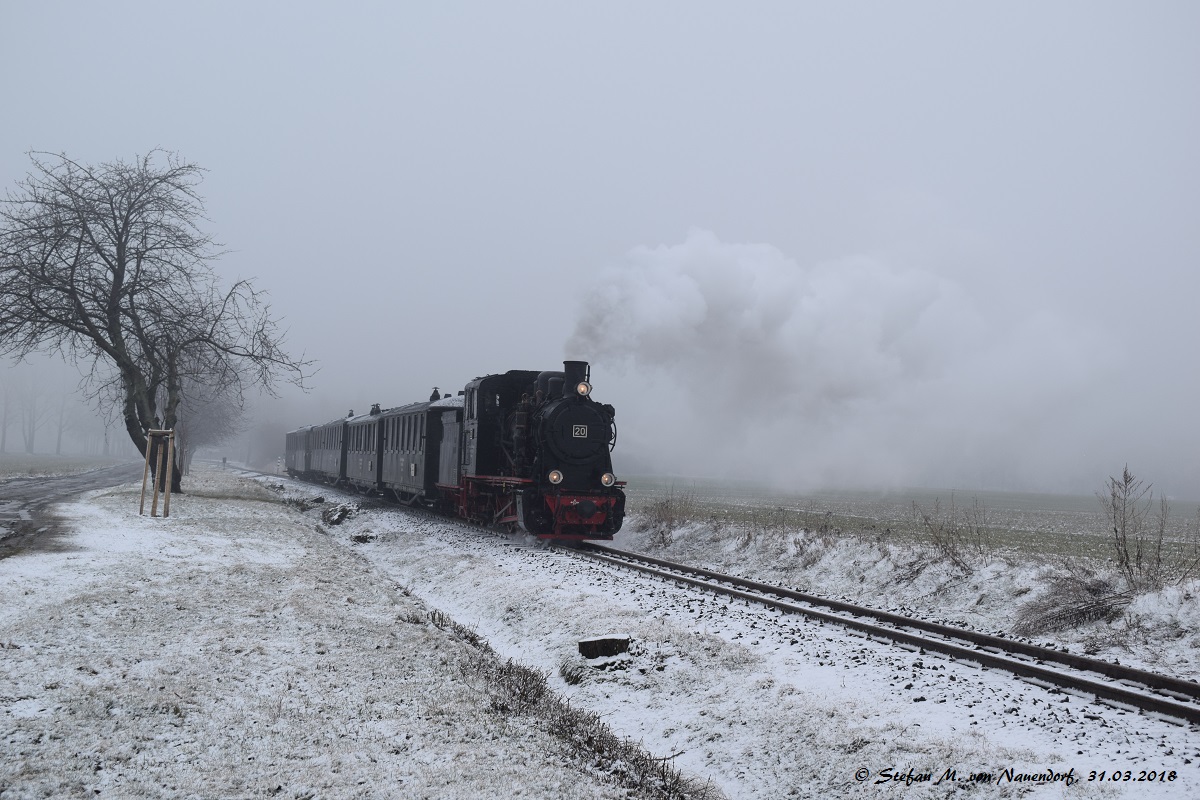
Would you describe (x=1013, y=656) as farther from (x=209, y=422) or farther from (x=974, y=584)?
(x=209, y=422)

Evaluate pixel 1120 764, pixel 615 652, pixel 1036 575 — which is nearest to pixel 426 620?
pixel 615 652

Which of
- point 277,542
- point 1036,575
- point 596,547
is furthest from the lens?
point 596,547

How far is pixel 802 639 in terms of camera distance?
814 cm

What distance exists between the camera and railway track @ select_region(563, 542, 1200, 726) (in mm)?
6047

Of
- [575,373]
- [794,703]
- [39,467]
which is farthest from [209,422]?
[794,703]

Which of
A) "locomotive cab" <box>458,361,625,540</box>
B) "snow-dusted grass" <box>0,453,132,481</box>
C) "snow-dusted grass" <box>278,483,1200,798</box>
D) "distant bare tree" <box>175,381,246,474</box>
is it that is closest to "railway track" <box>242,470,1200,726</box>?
"snow-dusted grass" <box>278,483,1200,798</box>

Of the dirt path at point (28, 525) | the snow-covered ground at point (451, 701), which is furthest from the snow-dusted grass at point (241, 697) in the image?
the dirt path at point (28, 525)

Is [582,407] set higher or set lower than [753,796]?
higher

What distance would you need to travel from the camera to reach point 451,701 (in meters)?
6.32

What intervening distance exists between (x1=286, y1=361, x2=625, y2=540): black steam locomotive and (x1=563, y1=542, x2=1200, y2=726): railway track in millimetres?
4896

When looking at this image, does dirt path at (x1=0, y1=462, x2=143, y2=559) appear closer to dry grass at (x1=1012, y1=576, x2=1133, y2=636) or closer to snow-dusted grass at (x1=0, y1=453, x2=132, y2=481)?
dry grass at (x1=1012, y1=576, x2=1133, y2=636)

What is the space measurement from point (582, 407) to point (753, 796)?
11030 millimetres

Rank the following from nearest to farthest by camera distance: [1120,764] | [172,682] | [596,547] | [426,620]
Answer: [1120,764] → [172,682] → [426,620] → [596,547]

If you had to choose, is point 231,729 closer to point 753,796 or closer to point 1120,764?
point 753,796
